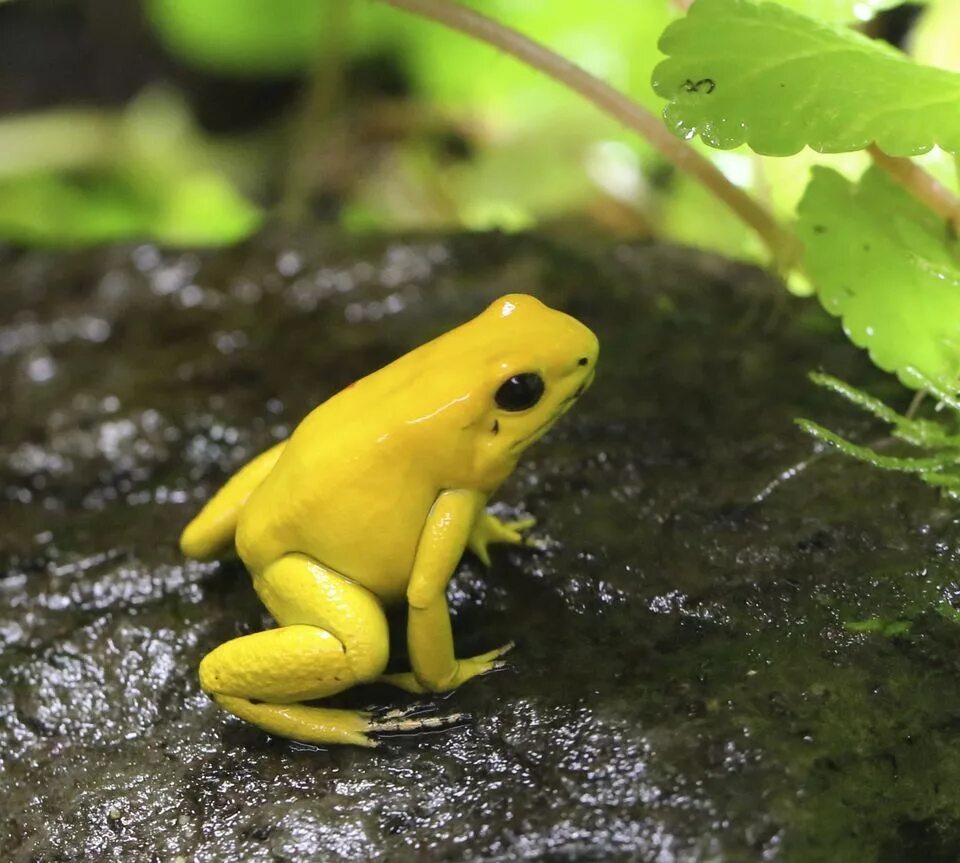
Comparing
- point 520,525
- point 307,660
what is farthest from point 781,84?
point 307,660

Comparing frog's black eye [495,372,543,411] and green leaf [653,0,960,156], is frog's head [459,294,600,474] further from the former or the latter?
green leaf [653,0,960,156]

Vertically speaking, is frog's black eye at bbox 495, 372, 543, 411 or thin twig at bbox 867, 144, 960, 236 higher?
thin twig at bbox 867, 144, 960, 236

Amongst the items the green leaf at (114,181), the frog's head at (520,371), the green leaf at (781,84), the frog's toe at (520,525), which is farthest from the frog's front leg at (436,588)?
the green leaf at (114,181)

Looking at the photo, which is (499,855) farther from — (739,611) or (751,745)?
(739,611)

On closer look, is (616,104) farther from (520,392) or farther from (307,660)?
(307,660)

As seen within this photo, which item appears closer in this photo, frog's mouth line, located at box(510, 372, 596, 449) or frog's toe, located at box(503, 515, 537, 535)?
Result: frog's mouth line, located at box(510, 372, 596, 449)

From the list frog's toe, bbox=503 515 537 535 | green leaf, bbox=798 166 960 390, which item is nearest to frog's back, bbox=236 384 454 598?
frog's toe, bbox=503 515 537 535

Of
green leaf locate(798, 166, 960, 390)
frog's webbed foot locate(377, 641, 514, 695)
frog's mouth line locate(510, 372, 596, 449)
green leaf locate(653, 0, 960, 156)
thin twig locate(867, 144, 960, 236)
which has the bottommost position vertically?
frog's webbed foot locate(377, 641, 514, 695)
